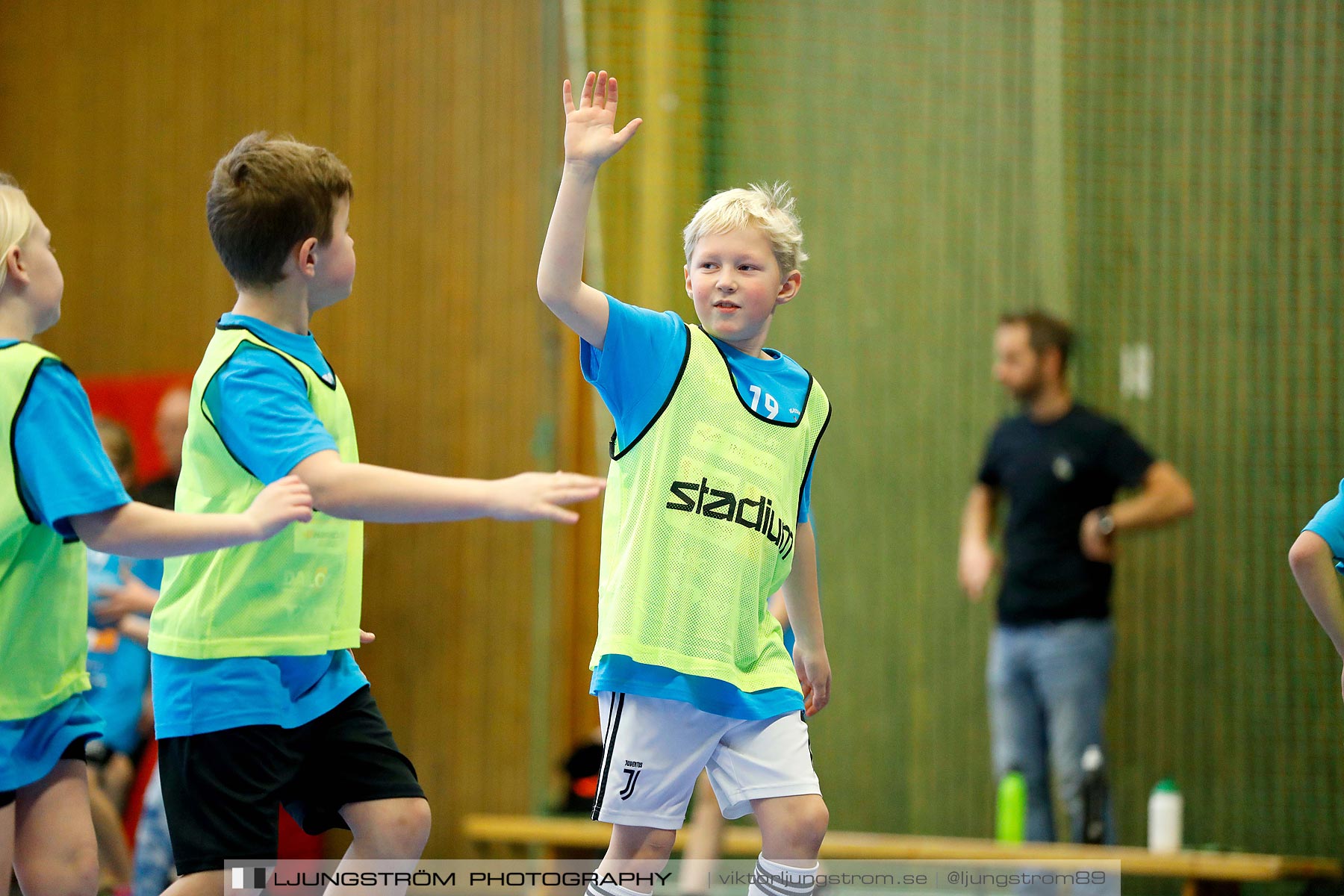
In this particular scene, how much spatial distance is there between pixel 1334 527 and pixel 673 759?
57.8 inches

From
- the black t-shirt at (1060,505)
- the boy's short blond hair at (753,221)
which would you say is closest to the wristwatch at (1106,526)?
the black t-shirt at (1060,505)

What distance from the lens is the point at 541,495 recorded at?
6.42 feet

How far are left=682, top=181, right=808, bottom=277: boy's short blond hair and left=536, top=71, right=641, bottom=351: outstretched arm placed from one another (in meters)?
0.33

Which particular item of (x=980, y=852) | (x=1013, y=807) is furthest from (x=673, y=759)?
(x=1013, y=807)

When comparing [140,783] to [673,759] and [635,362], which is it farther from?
[635,362]

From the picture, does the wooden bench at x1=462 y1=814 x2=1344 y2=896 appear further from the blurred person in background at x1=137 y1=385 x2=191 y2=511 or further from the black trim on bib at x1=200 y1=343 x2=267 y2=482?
the black trim on bib at x1=200 y1=343 x2=267 y2=482

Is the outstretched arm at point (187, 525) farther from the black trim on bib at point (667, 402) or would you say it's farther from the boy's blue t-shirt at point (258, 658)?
the black trim on bib at point (667, 402)

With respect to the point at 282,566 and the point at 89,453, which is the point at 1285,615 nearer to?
the point at 282,566

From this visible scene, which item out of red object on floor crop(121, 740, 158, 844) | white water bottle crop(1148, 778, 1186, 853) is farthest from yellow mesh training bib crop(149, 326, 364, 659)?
white water bottle crop(1148, 778, 1186, 853)

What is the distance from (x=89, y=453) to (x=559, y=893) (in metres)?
3.45

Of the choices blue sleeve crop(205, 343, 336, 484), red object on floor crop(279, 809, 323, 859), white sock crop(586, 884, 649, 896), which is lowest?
red object on floor crop(279, 809, 323, 859)

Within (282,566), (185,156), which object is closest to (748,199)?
(282,566)

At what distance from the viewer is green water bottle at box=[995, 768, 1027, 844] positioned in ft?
15.9

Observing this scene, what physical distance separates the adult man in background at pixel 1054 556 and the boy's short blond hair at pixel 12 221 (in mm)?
3476
